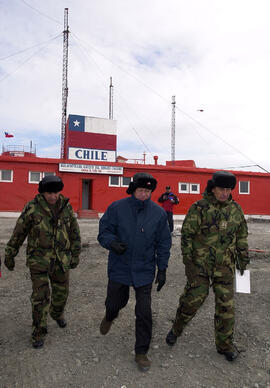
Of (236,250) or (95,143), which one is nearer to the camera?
(236,250)

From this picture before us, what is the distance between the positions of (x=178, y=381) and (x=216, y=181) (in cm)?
200

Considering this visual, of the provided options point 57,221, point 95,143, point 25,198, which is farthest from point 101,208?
point 57,221

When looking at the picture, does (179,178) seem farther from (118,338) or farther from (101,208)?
(118,338)

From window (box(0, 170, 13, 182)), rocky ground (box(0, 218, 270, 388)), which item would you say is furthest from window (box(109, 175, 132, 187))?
rocky ground (box(0, 218, 270, 388))

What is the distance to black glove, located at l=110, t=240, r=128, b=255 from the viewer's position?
2.87 metres

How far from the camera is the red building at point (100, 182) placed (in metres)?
17.8

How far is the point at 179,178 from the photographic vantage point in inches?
792

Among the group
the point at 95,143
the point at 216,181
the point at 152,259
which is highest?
the point at 95,143

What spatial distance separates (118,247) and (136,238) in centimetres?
25

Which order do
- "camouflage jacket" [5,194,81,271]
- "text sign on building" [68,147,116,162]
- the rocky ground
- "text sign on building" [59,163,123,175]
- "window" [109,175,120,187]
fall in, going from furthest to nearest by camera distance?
"text sign on building" [68,147,116,162], "window" [109,175,120,187], "text sign on building" [59,163,123,175], "camouflage jacket" [5,194,81,271], the rocky ground

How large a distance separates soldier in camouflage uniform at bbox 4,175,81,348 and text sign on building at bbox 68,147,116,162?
2167 cm

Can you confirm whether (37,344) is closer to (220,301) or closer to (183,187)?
(220,301)

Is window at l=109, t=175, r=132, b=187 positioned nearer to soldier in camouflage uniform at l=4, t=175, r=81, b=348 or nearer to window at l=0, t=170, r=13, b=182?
window at l=0, t=170, r=13, b=182

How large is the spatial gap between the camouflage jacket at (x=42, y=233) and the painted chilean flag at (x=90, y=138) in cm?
2179
